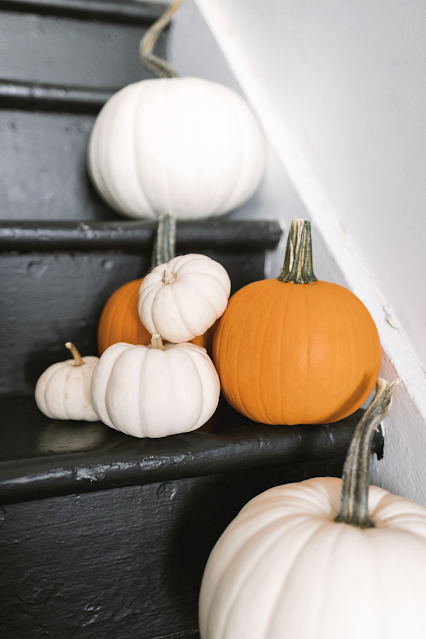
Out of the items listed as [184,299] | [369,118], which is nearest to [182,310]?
[184,299]

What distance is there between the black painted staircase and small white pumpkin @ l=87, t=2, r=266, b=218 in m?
0.10

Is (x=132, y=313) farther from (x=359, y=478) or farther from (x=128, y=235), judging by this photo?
(x=359, y=478)

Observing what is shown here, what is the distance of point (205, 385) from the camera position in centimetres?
68

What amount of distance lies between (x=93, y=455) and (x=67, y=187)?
712 millimetres

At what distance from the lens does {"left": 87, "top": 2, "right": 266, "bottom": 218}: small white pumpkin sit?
93 cm

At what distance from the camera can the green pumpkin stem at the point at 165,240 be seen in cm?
86

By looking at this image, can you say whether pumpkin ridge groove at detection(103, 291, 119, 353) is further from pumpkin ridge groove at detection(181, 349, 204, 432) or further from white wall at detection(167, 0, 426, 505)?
white wall at detection(167, 0, 426, 505)

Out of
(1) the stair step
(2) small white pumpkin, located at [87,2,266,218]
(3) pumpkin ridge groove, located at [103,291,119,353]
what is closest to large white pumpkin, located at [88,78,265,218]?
(2) small white pumpkin, located at [87,2,266,218]

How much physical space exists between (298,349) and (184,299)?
0.61ft

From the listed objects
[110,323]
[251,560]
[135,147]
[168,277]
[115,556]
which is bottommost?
[115,556]

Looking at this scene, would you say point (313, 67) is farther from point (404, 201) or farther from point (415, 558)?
point (415, 558)

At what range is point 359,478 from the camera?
0.51m

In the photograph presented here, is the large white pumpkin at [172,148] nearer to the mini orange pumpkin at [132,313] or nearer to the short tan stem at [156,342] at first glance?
the mini orange pumpkin at [132,313]

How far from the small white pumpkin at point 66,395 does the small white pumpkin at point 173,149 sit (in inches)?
15.5
